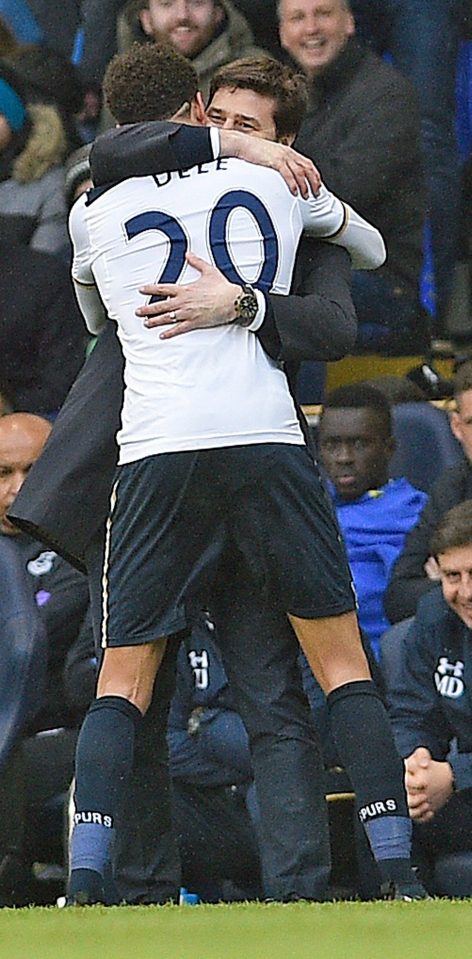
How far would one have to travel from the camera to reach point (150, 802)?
438cm

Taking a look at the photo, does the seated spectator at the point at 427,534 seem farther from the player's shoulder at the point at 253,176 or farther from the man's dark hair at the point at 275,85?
the player's shoulder at the point at 253,176

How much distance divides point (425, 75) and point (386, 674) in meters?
2.42

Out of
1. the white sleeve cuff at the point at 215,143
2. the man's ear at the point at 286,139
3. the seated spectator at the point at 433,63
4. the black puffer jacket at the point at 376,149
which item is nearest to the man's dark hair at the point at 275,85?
the man's ear at the point at 286,139

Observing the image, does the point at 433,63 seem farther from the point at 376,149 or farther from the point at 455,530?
the point at 455,530

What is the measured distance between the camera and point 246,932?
138 inches

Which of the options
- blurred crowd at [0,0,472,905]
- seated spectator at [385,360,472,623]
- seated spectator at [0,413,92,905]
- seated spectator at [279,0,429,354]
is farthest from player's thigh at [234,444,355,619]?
seated spectator at [279,0,429,354]

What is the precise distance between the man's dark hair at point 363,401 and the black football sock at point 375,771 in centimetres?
206

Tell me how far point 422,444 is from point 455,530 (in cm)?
127

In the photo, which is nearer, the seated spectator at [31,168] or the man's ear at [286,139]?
the man's ear at [286,139]

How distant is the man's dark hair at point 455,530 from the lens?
5195mm

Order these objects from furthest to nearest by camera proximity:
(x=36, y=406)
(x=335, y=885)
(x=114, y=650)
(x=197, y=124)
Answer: (x=36, y=406) → (x=335, y=885) → (x=197, y=124) → (x=114, y=650)

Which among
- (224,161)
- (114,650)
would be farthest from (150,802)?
(224,161)

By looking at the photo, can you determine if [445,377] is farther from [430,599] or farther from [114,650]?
[114,650]

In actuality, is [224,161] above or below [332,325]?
above
